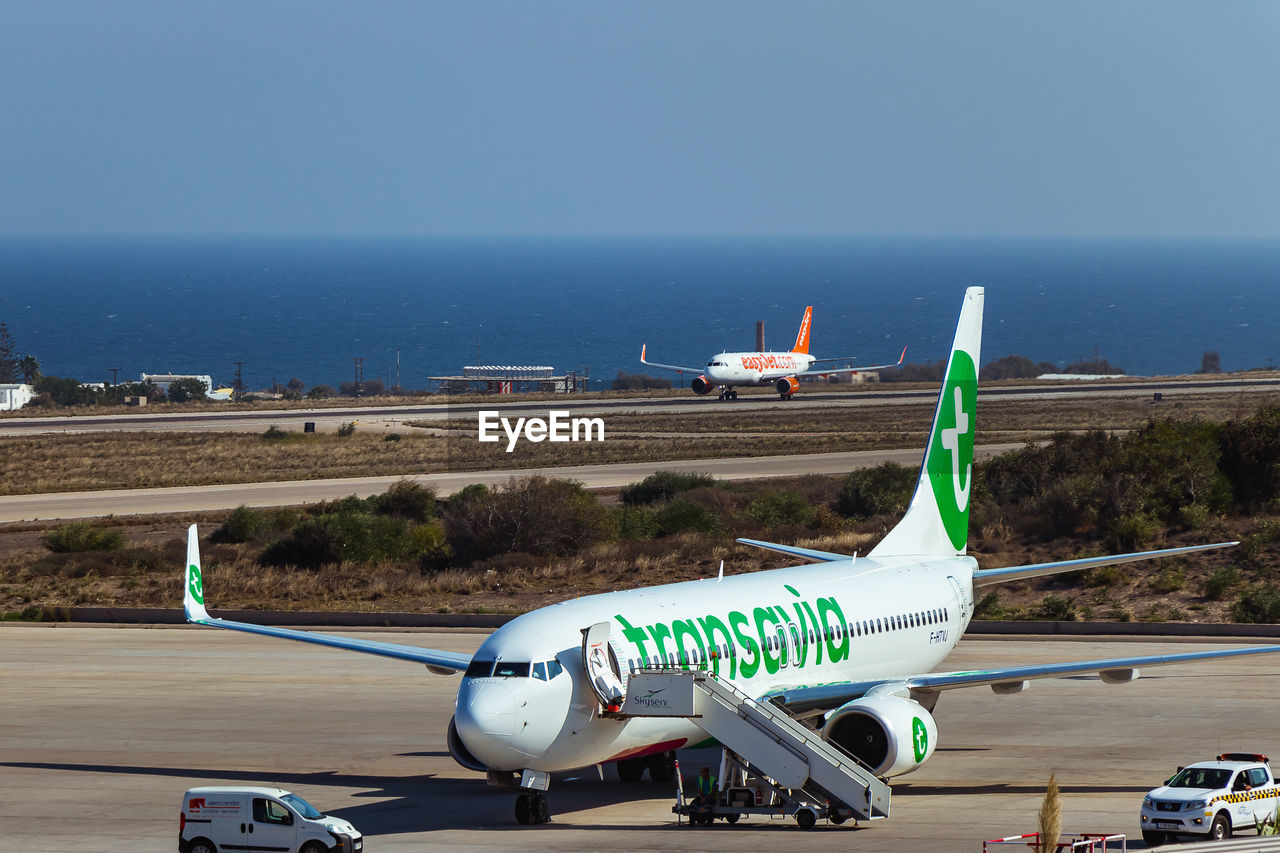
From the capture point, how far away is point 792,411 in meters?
142

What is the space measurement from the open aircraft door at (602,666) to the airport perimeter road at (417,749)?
2.17m

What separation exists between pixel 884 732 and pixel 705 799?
335 cm

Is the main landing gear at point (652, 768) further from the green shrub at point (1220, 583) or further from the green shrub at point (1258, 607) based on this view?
the green shrub at point (1220, 583)

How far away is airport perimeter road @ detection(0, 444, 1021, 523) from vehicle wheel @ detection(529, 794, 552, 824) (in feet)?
202

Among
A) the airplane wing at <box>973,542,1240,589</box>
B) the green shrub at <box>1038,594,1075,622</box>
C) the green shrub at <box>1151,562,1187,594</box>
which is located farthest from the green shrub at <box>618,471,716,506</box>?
the airplane wing at <box>973,542,1240,589</box>

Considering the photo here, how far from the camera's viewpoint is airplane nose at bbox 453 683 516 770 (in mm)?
25391

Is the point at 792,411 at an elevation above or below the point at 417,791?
above

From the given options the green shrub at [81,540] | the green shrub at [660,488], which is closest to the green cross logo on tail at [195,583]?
the green shrub at [81,540]

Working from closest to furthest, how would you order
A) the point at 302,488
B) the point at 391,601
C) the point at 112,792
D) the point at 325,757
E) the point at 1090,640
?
the point at 112,792, the point at 325,757, the point at 1090,640, the point at 391,601, the point at 302,488

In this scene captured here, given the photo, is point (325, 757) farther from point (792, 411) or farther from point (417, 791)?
point (792, 411)

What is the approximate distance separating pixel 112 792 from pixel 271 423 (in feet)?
354

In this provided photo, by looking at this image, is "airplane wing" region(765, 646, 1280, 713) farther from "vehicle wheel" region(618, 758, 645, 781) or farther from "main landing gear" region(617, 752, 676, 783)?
"vehicle wheel" region(618, 758, 645, 781)

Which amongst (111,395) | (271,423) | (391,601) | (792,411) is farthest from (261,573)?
(111,395)

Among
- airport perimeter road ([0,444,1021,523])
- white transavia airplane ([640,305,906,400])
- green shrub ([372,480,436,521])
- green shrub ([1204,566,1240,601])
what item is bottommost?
green shrub ([1204,566,1240,601])
